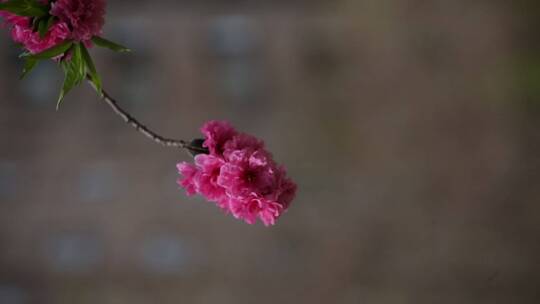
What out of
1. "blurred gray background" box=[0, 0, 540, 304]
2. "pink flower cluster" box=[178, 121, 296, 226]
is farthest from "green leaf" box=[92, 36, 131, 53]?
"blurred gray background" box=[0, 0, 540, 304]

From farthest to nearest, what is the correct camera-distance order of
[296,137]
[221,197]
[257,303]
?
[296,137] < [257,303] < [221,197]

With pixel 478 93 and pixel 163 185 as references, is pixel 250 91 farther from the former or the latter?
pixel 478 93

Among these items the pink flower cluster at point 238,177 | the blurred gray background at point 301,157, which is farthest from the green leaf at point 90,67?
the blurred gray background at point 301,157

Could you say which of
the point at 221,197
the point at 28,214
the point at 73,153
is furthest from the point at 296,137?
the point at 221,197

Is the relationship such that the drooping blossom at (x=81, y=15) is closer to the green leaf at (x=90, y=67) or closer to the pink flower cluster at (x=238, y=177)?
the green leaf at (x=90, y=67)

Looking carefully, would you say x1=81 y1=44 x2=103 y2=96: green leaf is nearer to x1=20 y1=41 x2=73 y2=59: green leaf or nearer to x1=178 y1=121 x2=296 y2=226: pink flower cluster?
x1=20 y1=41 x2=73 y2=59: green leaf

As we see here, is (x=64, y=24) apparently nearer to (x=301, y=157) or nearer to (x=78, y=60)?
(x=78, y=60)
